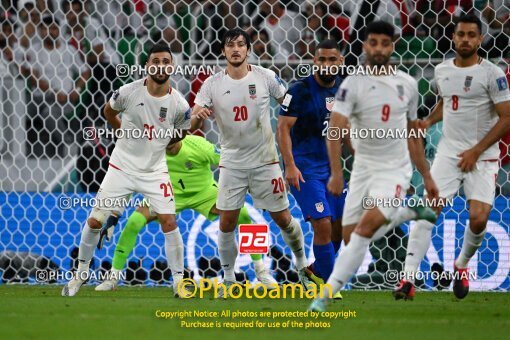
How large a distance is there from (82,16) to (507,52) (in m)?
4.64

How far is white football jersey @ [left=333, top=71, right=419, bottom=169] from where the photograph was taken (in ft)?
25.3

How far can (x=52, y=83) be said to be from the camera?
483 inches

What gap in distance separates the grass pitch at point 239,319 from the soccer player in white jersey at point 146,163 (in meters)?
0.50

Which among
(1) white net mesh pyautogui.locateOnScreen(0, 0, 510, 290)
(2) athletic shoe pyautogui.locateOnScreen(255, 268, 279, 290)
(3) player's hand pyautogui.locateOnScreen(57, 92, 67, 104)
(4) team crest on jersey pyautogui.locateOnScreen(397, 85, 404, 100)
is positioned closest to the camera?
(4) team crest on jersey pyautogui.locateOnScreen(397, 85, 404, 100)

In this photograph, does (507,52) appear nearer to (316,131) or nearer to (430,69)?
(430,69)

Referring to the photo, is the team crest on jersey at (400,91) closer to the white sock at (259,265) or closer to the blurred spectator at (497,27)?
the white sock at (259,265)

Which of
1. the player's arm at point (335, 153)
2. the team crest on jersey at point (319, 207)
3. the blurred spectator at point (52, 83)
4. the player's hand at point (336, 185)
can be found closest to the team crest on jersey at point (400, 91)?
the player's arm at point (335, 153)

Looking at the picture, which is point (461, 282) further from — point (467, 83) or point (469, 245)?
point (467, 83)

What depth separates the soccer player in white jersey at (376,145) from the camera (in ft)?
24.6

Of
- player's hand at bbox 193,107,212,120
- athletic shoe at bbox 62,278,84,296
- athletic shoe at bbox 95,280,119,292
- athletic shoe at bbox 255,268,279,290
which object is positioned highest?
player's hand at bbox 193,107,212,120

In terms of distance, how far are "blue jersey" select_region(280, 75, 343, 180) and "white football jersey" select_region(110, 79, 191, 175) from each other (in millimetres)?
988

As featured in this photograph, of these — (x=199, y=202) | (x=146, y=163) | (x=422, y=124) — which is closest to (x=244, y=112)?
(x=146, y=163)

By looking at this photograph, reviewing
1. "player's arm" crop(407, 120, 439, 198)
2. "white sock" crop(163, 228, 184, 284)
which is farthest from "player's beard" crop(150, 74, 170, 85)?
"player's arm" crop(407, 120, 439, 198)

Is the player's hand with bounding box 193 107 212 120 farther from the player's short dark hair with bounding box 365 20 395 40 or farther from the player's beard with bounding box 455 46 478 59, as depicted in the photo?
the player's beard with bounding box 455 46 478 59
